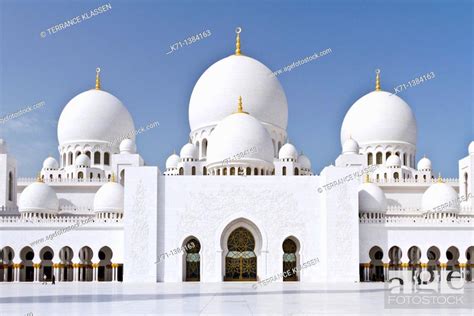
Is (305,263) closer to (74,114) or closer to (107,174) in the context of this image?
(107,174)

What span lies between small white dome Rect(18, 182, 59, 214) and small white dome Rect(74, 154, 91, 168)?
4.23 meters

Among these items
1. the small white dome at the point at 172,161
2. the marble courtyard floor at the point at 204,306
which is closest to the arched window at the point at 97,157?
the small white dome at the point at 172,161

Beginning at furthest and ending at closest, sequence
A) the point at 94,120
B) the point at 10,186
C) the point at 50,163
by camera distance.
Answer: the point at 94,120
the point at 50,163
the point at 10,186

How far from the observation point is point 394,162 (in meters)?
30.5

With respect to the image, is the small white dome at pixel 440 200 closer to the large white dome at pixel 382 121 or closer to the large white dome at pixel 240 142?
the large white dome at pixel 382 121

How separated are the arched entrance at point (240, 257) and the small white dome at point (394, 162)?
377 inches

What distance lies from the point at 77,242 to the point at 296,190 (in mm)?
7856

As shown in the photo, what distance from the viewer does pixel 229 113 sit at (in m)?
28.8

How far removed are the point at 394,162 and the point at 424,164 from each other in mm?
1723

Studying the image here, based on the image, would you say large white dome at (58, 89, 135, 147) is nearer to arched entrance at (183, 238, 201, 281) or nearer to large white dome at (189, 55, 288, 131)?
large white dome at (189, 55, 288, 131)

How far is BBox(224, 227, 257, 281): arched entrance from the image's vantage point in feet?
76.2

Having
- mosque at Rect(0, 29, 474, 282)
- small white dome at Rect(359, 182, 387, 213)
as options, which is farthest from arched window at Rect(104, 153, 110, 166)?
small white dome at Rect(359, 182, 387, 213)

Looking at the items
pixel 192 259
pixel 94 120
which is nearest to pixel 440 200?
pixel 192 259

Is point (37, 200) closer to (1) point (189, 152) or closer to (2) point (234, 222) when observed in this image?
(1) point (189, 152)
